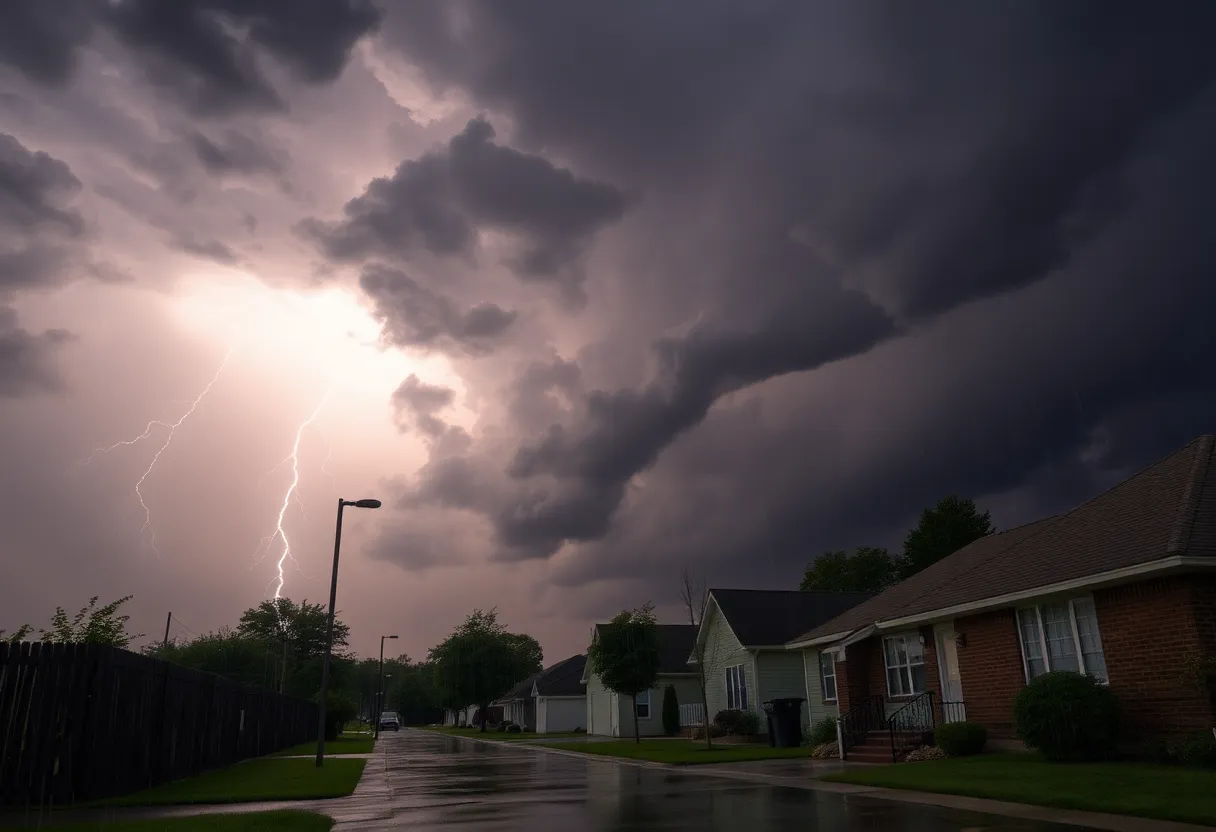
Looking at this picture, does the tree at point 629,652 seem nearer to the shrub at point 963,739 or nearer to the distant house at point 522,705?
the shrub at point 963,739

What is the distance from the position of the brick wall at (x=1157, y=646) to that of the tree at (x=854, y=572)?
67827 mm

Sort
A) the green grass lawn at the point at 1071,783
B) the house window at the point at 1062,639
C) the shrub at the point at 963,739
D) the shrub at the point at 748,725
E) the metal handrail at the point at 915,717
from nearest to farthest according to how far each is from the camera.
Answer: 1. the green grass lawn at the point at 1071,783
2. the house window at the point at 1062,639
3. the shrub at the point at 963,739
4. the metal handrail at the point at 915,717
5. the shrub at the point at 748,725

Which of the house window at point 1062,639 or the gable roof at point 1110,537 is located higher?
the gable roof at point 1110,537

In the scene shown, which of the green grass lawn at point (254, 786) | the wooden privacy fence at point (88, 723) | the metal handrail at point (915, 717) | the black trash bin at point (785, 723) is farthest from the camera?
the black trash bin at point (785, 723)

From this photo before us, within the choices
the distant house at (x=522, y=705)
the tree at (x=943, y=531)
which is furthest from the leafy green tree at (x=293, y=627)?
the tree at (x=943, y=531)

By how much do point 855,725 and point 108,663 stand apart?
66.4ft

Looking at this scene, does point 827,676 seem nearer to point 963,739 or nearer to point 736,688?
point 736,688

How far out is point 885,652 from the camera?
2644 centimetres

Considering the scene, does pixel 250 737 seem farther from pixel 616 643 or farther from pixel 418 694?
pixel 418 694

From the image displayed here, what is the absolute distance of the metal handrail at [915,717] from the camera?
75.6 ft

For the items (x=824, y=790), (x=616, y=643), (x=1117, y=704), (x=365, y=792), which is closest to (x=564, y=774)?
(x=365, y=792)

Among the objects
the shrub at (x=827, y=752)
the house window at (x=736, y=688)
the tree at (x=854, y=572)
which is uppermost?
the tree at (x=854, y=572)

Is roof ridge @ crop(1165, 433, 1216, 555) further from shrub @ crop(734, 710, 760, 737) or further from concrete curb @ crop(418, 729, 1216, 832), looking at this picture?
shrub @ crop(734, 710, 760, 737)

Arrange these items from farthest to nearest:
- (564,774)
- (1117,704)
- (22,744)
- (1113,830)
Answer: (564,774) < (1117,704) < (22,744) < (1113,830)
